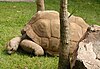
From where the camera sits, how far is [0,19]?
8156mm

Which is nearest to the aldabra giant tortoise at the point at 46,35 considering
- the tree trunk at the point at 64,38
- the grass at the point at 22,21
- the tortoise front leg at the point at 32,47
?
the tortoise front leg at the point at 32,47

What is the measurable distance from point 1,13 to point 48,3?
2.54 meters

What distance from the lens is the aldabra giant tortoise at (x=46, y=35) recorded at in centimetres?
550

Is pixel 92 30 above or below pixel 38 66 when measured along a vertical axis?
above

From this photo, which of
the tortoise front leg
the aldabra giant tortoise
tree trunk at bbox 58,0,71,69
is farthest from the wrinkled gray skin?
tree trunk at bbox 58,0,71,69

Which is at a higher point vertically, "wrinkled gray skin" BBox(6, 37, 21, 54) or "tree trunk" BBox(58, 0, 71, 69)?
"tree trunk" BBox(58, 0, 71, 69)

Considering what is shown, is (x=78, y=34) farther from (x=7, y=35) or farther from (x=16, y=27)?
(x=16, y=27)

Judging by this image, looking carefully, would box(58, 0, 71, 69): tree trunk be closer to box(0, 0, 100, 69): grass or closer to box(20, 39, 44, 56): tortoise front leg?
box(0, 0, 100, 69): grass

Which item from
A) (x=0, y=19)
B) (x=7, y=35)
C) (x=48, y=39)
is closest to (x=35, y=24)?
(x=48, y=39)

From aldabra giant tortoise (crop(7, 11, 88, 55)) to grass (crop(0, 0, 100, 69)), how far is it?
0.17 metres

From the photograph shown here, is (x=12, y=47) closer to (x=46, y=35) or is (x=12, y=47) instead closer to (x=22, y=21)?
(x=46, y=35)

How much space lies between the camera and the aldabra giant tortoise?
5.50 m

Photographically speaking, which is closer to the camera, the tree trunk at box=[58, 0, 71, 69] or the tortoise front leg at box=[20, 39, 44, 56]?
the tree trunk at box=[58, 0, 71, 69]

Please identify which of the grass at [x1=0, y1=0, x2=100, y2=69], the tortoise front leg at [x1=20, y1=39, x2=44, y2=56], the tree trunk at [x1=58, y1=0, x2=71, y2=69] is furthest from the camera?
the tortoise front leg at [x1=20, y1=39, x2=44, y2=56]
